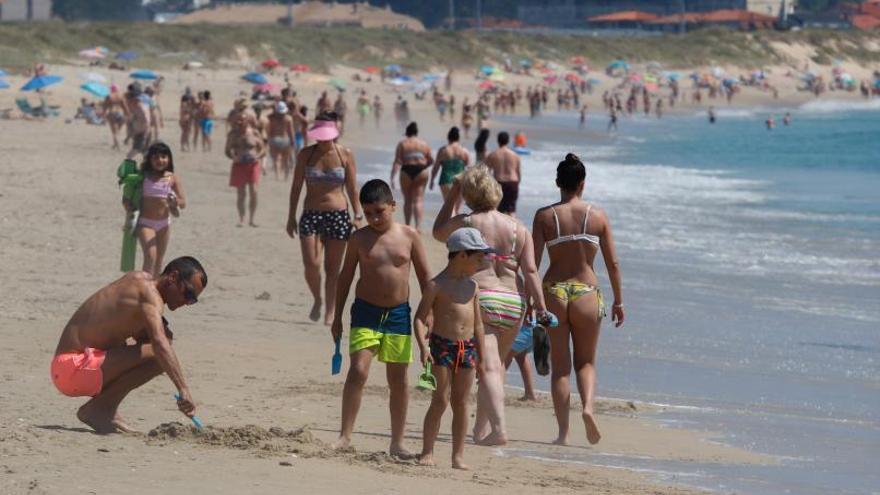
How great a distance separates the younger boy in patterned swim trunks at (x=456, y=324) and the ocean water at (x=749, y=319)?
3.14 ft

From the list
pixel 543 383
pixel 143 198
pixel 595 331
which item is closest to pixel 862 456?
pixel 595 331

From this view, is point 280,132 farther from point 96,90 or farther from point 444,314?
point 96,90

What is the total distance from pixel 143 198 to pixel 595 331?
4364mm

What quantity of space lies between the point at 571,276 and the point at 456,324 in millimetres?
1245

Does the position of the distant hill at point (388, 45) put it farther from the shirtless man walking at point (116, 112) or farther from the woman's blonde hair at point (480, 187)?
the woman's blonde hair at point (480, 187)

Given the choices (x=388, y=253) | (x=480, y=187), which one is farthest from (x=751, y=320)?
(x=388, y=253)

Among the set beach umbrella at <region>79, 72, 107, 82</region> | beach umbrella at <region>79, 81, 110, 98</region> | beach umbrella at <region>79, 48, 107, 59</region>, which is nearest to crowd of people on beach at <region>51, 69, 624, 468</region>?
beach umbrella at <region>79, 81, 110, 98</region>

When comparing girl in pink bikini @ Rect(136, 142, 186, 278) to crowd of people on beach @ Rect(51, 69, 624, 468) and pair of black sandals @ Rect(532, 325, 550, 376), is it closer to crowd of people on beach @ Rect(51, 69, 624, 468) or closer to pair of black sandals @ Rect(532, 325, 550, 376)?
crowd of people on beach @ Rect(51, 69, 624, 468)

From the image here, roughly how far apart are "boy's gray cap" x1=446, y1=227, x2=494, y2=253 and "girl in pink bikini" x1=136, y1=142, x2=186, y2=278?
4511 mm

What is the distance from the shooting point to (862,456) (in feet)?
25.8

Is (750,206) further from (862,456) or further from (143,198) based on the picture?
(862,456)

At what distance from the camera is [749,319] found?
12.8m

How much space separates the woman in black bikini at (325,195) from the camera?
10.4m

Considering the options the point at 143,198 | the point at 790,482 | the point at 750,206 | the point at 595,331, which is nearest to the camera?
the point at 790,482
